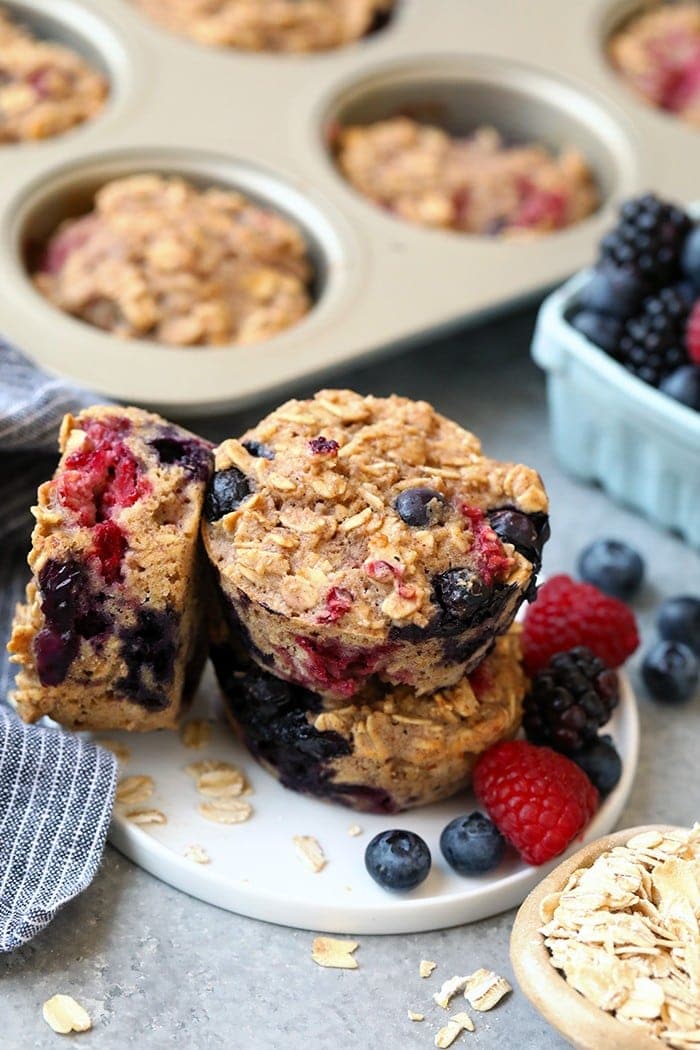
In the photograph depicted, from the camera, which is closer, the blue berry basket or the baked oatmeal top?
the baked oatmeal top

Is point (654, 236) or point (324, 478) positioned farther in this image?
point (654, 236)

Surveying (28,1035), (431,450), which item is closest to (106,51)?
(431,450)

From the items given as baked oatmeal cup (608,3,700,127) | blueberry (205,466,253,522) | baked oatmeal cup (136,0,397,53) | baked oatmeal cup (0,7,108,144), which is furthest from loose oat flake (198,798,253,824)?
baked oatmeal cup (608,3,700,127)

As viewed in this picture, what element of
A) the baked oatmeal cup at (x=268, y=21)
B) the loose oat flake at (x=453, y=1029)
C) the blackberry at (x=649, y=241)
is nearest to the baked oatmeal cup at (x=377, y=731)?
the loose oat flake at (x=453, y=1029)

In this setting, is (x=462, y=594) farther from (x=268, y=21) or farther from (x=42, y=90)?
(x=268, y=21)

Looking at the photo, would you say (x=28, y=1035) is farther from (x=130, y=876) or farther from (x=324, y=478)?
Answer: (x=324, y=478)

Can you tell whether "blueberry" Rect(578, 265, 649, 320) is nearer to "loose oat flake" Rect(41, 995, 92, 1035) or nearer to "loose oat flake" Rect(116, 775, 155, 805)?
"loose oat flake" Rect(116, 775, 155, 805)
